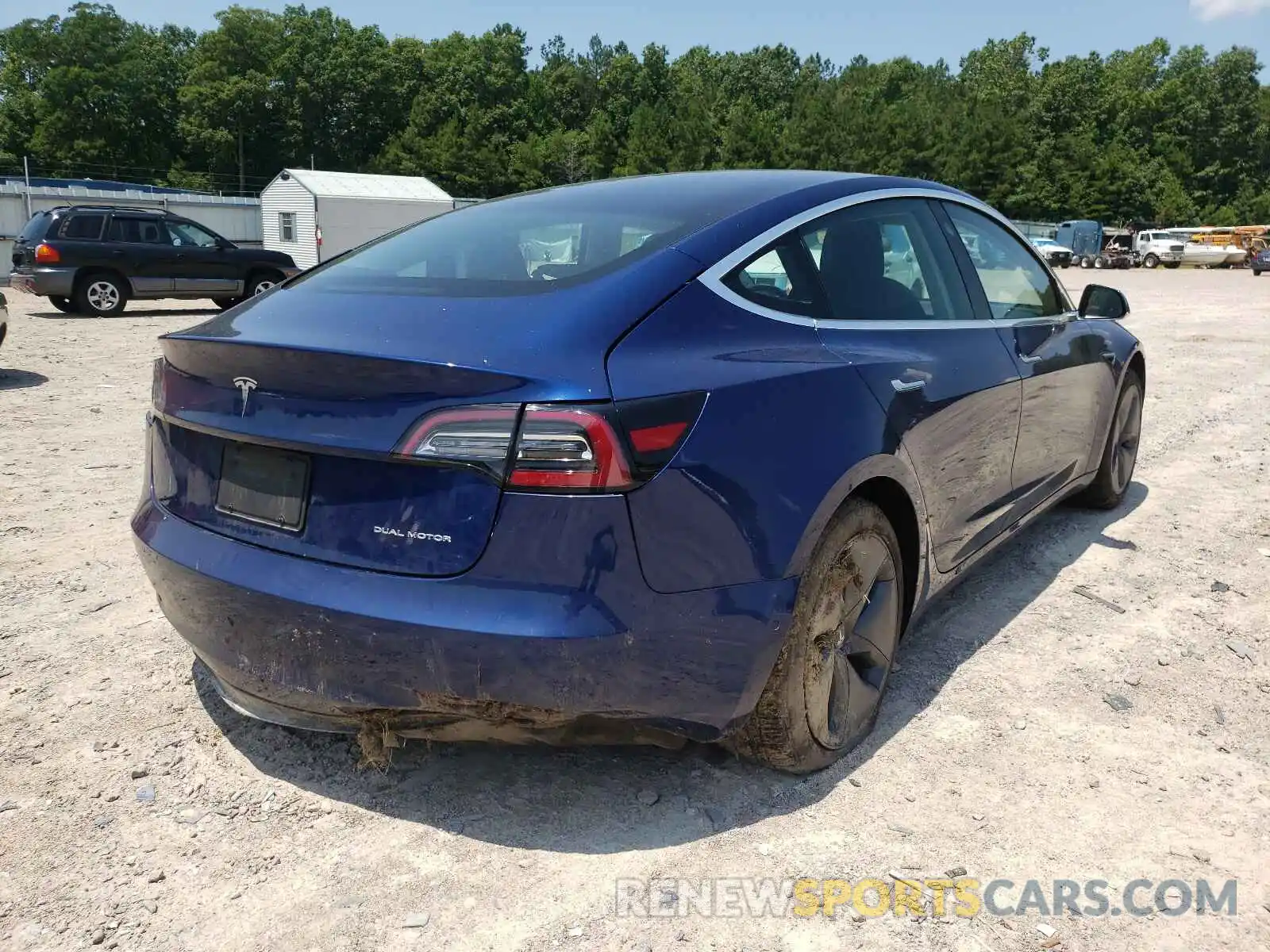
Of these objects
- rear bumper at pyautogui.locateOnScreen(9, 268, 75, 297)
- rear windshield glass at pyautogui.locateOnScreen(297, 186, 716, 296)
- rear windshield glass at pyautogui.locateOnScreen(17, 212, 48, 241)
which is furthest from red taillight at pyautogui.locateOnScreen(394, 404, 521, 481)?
rear windshield glass at pyautogui.locateOnScreen(17, 212, 48, 241)

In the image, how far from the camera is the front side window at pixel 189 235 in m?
16.9

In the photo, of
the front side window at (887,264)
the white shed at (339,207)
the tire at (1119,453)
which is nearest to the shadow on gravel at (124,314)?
the white shed at (339,207)

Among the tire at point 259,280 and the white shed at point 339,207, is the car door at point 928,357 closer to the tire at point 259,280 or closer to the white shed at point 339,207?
the tire at point 259,280

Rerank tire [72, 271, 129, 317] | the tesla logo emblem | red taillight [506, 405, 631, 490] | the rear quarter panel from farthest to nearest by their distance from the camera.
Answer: tire [72, 271, 129, 317]
the tesla logo emblem
the rear quarter panel
red taillight [506, 405, 631, 490]

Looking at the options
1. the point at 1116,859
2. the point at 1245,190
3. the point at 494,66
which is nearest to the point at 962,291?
the point at 1116,859

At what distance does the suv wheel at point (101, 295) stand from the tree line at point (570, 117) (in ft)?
207

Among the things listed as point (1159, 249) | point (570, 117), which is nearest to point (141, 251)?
point (1159, 249)

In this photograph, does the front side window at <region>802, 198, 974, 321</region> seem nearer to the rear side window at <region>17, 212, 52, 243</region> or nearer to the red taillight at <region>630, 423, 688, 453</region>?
the red taillight at <region>630, 423, 688, 453</region>

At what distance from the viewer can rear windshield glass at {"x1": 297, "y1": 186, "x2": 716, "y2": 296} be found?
8.50ft

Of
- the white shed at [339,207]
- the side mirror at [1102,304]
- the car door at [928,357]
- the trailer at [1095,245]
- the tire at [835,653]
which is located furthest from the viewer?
the trailer at [1095,245]

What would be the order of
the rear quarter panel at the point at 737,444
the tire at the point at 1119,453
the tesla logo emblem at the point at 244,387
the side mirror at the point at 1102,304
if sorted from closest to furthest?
1. the rear quarter panel at the point at 737,444
2. the tesla logo emblem at the point at 244,387
3. the side mirror at the point at 1102,304
4. the tire at the point at 1119,453

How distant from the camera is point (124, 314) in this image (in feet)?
54.9

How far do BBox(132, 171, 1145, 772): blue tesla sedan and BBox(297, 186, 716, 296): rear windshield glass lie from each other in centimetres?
1

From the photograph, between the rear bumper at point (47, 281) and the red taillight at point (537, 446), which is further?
the rear bumper at point (47, 281)
